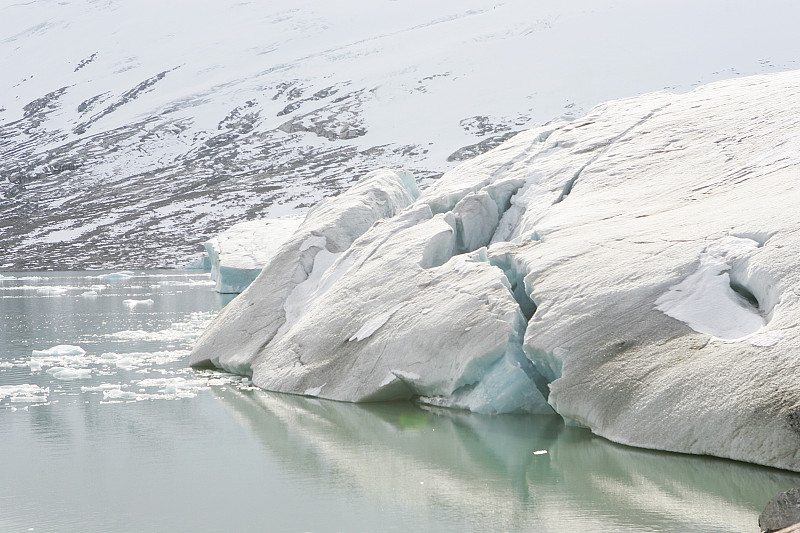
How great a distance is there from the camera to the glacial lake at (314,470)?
7004mm

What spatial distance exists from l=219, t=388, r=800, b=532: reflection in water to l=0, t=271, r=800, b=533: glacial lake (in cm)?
2

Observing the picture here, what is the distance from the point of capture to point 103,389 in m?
13.3

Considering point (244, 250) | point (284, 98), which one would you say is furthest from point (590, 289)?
point (284, 98)

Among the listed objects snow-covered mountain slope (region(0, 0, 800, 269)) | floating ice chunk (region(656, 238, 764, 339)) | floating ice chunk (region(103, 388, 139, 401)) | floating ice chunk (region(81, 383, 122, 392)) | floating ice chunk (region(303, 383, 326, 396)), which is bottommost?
snow-covered mountain slope (region(0, 0, 800, 269))

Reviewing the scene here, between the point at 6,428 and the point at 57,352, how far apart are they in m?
7.02

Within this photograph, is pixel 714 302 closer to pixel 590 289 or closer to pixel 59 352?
pixel 590 289

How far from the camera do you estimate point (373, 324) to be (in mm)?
11742

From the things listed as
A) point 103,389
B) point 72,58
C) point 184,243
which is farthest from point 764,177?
point 72,58

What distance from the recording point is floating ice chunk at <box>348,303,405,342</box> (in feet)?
38.2

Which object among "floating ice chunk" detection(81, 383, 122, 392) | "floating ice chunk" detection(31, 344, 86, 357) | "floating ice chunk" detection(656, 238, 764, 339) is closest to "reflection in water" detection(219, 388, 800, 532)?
"floating ice chunk" detection(656, 238, 764, 339)

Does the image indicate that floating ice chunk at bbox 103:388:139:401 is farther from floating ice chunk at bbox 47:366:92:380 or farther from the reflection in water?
the reflection in water

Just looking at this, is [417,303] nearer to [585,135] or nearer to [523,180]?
[523,180]

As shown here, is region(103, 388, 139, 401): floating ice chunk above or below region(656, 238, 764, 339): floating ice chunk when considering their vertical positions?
below

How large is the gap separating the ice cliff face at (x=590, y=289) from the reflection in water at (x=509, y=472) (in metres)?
0.27
